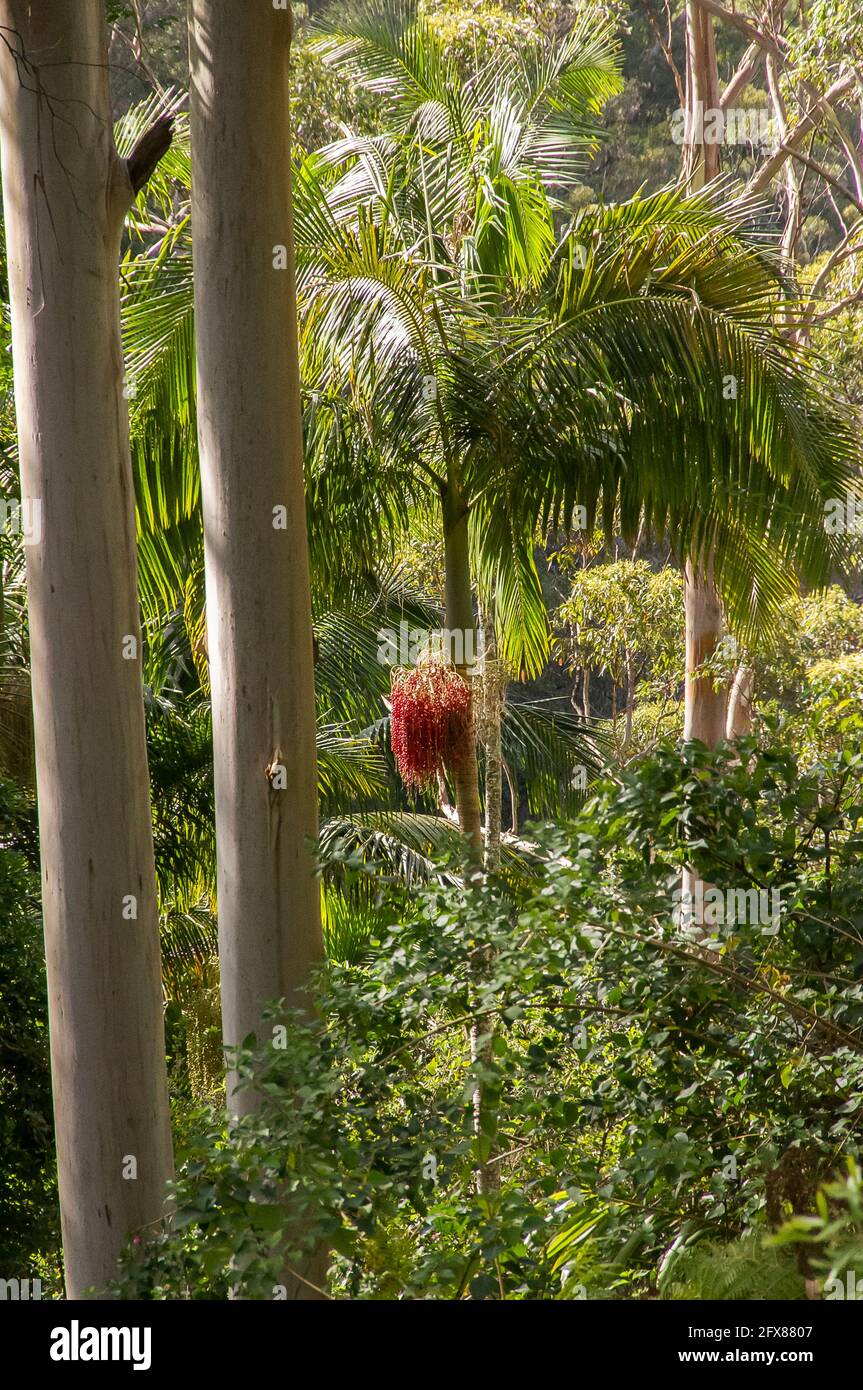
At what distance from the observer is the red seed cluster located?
5.97 meters

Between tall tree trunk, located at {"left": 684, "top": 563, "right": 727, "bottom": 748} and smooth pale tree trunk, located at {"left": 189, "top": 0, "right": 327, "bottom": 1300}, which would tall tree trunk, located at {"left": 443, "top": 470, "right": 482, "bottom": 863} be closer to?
smooth pale tree trunk, located at {"left": 189, "top": 0, "right": 327, "bottom": 1300}

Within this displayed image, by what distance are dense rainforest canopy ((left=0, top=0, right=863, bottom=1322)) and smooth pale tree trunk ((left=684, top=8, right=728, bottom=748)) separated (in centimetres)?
500

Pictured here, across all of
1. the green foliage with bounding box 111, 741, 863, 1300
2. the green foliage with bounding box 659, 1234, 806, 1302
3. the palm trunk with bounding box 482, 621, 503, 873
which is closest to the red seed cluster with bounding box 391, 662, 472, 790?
the palm trunk with bounding box 482, 621, 503, 873

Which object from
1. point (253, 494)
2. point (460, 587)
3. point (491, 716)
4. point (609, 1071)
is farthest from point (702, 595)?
point (609, 1071)

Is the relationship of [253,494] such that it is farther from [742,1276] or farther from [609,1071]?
[742,1276]

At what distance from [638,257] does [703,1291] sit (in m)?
4.37

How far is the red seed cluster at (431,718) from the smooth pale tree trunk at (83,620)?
2.10m

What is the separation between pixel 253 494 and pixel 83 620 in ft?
2.18

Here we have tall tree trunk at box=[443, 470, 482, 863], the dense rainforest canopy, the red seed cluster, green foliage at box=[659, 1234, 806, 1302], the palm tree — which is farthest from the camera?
tall tree trunk at box=[443, 470, 482, 863]

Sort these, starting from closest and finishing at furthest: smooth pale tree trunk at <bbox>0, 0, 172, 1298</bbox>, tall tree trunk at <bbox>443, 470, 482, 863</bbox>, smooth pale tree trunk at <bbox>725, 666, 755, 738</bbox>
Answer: smooth pale tree trunk at <bbox>0, 0, 172, 1298</bbox> → tall tree trunk at <bbox>443, 470, 482, 863</bbox> → smooth pale tree trunk at <bbox>725, 666, 755, 738</bbox>

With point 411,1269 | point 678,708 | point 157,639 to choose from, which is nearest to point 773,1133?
point 411,1269

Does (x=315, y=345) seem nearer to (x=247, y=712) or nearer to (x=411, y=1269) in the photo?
(x=247, y=712)

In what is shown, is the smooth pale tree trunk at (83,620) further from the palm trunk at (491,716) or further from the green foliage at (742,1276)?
the palm trunk at (491,716)

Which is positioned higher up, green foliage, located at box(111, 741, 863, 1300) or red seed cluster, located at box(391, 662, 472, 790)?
red seed cluster, located at box(391, 662, 472, 790)
